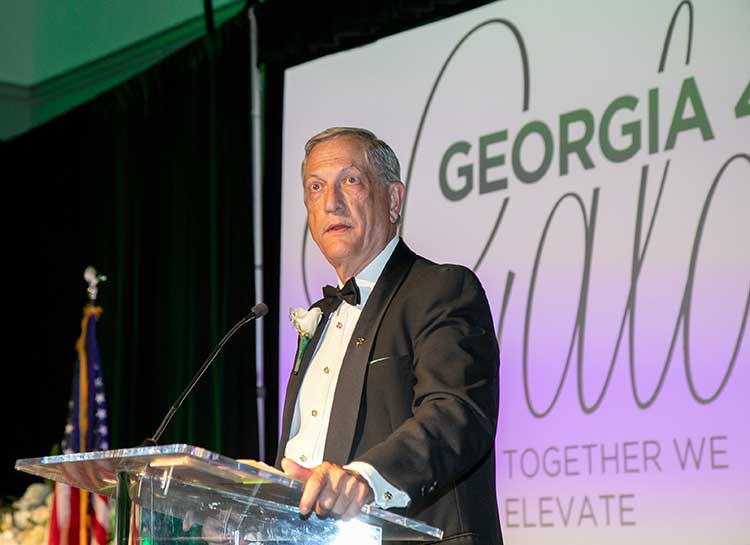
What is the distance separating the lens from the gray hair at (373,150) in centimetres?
269

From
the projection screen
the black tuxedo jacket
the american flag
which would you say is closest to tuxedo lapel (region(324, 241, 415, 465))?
the black tuxedo jacket

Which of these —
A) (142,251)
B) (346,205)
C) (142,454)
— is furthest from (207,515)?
(142,251)

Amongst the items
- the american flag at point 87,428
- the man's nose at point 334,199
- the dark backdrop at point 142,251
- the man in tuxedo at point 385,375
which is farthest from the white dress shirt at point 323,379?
the american flag at point 87,428

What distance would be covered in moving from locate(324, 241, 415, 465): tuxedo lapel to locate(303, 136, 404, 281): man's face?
0.20 m

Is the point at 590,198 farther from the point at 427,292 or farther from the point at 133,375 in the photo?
the point at 133,375

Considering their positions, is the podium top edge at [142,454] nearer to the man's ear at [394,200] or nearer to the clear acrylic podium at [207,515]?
the clear acrylic podium at [207,515]

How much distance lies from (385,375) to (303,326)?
37 centimetres

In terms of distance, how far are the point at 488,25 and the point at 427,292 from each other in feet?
8.15

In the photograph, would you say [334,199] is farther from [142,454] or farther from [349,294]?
[142,454]

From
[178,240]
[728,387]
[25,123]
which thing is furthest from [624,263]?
[25,123]

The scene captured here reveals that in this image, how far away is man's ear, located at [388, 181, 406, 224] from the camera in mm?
2736

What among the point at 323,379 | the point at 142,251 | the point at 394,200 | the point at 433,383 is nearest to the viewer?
the point at 433,383

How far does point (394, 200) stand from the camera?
275 centimetres

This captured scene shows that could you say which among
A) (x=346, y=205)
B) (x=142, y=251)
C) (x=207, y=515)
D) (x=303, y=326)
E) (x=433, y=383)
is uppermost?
(x=142, y=251)
